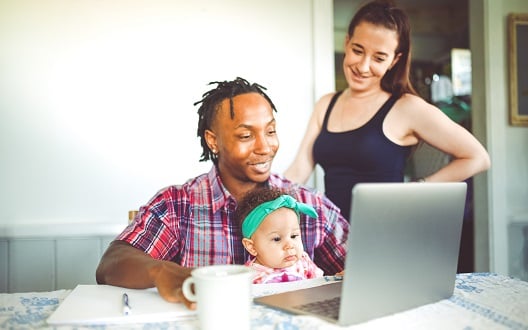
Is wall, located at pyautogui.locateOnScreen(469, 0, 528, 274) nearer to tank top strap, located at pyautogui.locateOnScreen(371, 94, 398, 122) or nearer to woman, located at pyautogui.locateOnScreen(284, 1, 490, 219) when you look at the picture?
woman, located at pyautogui.locateOnScreen(284, 1, 490, 219)

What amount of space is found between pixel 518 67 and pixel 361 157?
1.34 m

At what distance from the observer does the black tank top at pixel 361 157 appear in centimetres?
173

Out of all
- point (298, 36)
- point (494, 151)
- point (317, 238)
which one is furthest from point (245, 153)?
point (494, 151)

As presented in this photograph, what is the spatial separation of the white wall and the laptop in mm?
1349

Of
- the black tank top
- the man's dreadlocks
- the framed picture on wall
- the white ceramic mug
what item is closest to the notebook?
the white ceramic mug

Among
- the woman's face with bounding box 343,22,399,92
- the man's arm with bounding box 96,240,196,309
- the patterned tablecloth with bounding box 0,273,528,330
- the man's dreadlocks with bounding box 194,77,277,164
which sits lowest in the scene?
the patterned tablecloth with bounding box 0,273,528,330

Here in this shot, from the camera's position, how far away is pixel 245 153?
1.28m

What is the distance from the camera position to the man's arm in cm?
92

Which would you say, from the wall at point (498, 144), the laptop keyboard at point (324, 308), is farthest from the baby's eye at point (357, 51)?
the wall at point (498, 144)

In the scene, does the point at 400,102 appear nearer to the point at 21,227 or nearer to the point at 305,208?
the point at 305,208

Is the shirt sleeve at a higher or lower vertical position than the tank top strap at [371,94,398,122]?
lower

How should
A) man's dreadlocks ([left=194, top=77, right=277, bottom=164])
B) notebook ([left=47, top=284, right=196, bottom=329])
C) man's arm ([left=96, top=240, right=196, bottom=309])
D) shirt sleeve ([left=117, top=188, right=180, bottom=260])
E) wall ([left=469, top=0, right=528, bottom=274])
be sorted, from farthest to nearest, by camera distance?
wall ([left=469, top=0, right=528, bottom=274]), man's dreadlocks ([left=194, top=77, right=277, bottom=164]), shirt sleeve ([left=117, top=188, right=180, bottom=260]), man's arm ([left=96, top=240, right=196, bottom=309]), notebook ([left=47, top=284, right=196, bottom=329])

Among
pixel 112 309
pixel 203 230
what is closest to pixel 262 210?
pixel 203 230

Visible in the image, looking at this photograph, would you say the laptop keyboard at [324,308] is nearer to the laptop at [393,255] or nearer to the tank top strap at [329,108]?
the laptop at [393,255]
